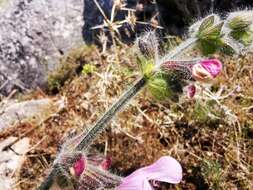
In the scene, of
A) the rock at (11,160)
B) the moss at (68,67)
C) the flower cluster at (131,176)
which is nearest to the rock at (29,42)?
the moss at (68,67)

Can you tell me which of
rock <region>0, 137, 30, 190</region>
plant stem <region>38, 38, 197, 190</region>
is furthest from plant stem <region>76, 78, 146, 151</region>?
rock <region>0, 137, 30, 190</region>

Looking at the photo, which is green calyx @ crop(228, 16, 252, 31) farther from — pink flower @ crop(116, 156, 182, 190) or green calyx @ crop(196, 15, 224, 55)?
pink flower @ crop(116, 156, 182, 190)

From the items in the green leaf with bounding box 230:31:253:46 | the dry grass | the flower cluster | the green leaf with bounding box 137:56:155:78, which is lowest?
the dry grass

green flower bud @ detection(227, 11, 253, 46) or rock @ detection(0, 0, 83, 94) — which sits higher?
green flower bud @ detection(227, 11, 253, 46)

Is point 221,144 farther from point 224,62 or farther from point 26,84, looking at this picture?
point 26,84

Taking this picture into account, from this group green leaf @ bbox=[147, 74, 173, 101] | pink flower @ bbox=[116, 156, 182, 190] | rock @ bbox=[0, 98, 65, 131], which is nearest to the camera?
pink flower @ bbox=[116, 156, 182, 190]

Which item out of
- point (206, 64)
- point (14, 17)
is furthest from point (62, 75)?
point (206, 64)

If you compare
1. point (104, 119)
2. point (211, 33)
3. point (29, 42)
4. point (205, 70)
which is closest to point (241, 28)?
point (211, 33)
